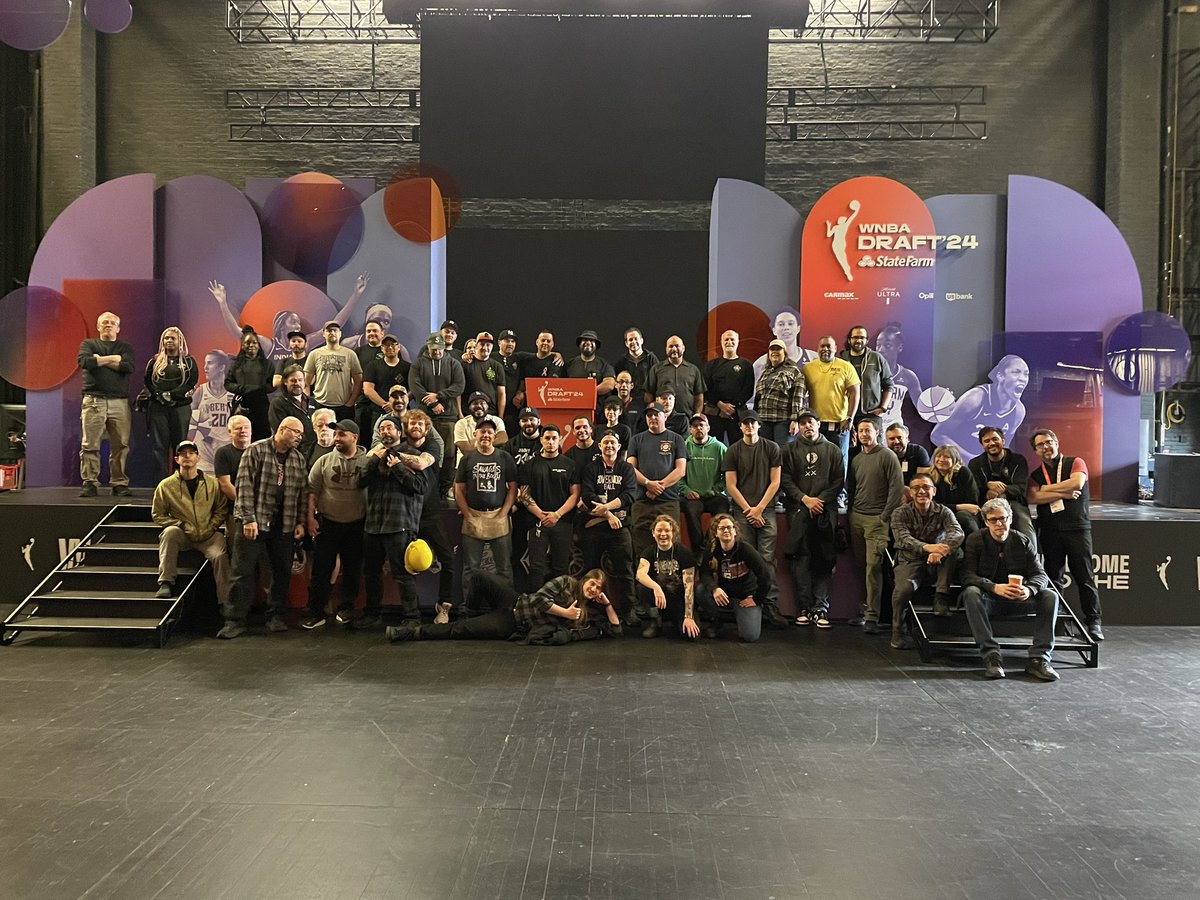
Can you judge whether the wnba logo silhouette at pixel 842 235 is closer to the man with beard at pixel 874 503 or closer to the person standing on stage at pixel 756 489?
the man with beard at pixel 874 503

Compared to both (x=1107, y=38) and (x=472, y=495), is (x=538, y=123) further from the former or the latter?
(x=1107, y=38)

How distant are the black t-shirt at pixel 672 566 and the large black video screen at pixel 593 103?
5.43 metres

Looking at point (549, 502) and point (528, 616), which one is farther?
point (549, 502)

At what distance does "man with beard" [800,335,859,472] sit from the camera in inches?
340

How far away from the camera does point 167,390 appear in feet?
28.5

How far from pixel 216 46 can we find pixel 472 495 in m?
9.15

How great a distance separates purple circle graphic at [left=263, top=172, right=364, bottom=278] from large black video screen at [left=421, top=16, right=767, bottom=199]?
1139 mm

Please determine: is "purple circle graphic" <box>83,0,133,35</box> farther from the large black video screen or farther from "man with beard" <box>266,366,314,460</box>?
"man with beard" <box>266,366,314,460</box>

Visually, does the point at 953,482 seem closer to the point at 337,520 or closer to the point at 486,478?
the point at 486,478

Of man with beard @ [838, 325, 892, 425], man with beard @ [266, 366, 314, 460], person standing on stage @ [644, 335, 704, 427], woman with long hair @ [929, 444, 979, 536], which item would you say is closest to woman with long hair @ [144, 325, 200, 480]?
man with beard @ [266, 366, 314, 460]

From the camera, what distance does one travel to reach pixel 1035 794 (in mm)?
4195

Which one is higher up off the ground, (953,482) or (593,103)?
(593,103)

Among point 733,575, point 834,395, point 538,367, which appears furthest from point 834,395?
point 538,367

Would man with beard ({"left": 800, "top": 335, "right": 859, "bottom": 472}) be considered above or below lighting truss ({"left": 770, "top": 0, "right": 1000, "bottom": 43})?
below
